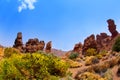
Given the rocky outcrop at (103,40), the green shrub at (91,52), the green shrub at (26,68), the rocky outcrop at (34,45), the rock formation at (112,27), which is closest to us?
the green shrub at (26,68)

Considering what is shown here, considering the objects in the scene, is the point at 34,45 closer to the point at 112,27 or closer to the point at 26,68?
the point at 112,27

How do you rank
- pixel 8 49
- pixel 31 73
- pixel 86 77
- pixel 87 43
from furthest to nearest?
1. pixel 87 43
2. pixel 8 49
3. pixel 86 77
4. pixel 31 73

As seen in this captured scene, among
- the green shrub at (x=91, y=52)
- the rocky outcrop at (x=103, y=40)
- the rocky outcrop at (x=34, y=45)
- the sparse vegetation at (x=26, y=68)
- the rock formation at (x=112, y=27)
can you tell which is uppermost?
the rock formation at (x=112, y=27)

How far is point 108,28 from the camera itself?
3487 inches

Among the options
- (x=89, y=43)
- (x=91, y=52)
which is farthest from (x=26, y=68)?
(x=89, y=43)

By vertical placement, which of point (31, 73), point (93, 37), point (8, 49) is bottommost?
point (31, 73)

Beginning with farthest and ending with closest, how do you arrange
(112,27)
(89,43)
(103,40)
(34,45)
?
1. (103,40)
2. (112,27)
3. (89,43)
4. (34,45)

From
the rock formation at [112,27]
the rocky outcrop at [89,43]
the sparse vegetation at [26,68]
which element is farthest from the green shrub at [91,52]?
the sparse vegetation at [26,68]

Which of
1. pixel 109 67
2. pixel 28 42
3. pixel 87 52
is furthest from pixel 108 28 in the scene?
pixel 109 67

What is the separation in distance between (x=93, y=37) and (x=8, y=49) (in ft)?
85.7

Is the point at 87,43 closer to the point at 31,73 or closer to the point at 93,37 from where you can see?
the point at 93,37

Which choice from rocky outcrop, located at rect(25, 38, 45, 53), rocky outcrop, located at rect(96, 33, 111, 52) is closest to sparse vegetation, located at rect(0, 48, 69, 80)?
rocky outcrop, located at rect(25, 38, 45, 53)

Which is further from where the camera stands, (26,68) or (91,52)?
(91,52)

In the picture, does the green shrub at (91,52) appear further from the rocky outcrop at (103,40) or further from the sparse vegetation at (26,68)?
the sparse vegetation at (26,68)
